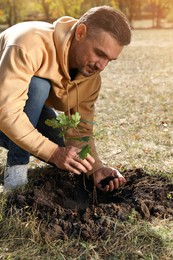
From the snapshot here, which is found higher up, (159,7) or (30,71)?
(30,71)

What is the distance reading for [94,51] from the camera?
9.44 feet

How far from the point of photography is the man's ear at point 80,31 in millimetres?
2846

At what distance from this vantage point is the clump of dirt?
273 centimetres

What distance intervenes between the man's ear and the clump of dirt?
1.04 metres

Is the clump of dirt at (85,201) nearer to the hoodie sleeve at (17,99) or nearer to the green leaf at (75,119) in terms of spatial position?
the hoodie sleeve at (17,99)

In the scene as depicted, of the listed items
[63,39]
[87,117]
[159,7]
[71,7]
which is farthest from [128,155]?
[71,7]

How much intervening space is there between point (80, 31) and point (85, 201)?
128 cm

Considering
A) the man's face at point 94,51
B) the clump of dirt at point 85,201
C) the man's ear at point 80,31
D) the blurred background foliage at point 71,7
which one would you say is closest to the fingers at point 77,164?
the clump of dirt at point 85,201

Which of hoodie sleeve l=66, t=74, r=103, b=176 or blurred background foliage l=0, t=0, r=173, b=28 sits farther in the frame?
blurred background foliage l=0, t=0, r=173, b=28

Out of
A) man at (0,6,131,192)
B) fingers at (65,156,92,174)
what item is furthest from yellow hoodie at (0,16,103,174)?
fingers at (65,156,92,174)

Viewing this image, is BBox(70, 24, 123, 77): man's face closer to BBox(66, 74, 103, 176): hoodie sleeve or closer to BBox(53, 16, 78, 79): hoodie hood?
BBox(53, 16, 78, 79): hoodie hood

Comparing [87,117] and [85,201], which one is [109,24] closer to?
[87,117]

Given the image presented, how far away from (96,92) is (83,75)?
420 mm

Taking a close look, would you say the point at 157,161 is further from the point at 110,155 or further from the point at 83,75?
the point at 83,75
